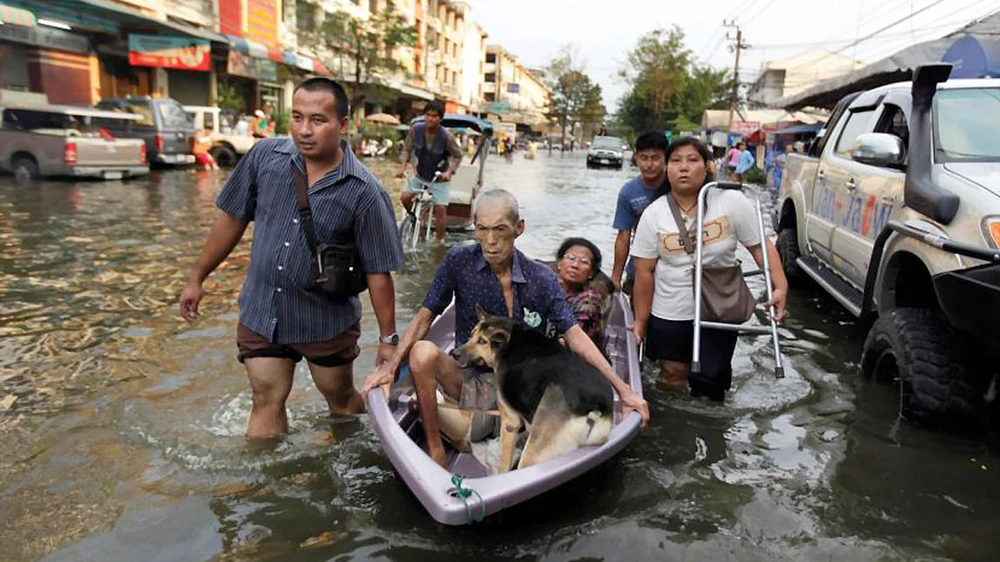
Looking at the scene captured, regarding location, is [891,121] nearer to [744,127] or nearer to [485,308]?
[485,308]

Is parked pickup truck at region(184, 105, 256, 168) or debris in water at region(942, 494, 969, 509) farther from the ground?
parked pickup truck at region(184, 105, 256, 168)

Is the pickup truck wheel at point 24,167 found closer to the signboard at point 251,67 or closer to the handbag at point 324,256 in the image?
the signboard at point 251,67

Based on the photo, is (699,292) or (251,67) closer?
(699,292)

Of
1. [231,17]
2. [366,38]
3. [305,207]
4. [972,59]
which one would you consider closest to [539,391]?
[305,207]

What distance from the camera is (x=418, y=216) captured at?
10.1 meters

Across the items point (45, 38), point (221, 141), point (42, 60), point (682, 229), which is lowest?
point (682, 229)

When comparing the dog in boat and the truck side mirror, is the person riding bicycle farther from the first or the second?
the dog in boat

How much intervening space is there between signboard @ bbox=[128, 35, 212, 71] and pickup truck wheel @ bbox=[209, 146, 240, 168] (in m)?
4.69

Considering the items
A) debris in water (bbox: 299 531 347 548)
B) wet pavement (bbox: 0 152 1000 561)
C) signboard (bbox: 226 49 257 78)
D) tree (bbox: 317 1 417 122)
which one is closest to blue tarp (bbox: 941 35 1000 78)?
wet pavement (bbox: 0 152 1000 561)

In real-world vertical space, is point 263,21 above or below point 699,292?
above

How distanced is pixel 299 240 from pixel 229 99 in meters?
26.0

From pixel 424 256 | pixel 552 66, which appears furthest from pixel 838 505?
pixel 552 66

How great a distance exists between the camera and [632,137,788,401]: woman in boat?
4.32 meters

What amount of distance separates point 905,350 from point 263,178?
3.50 metres
